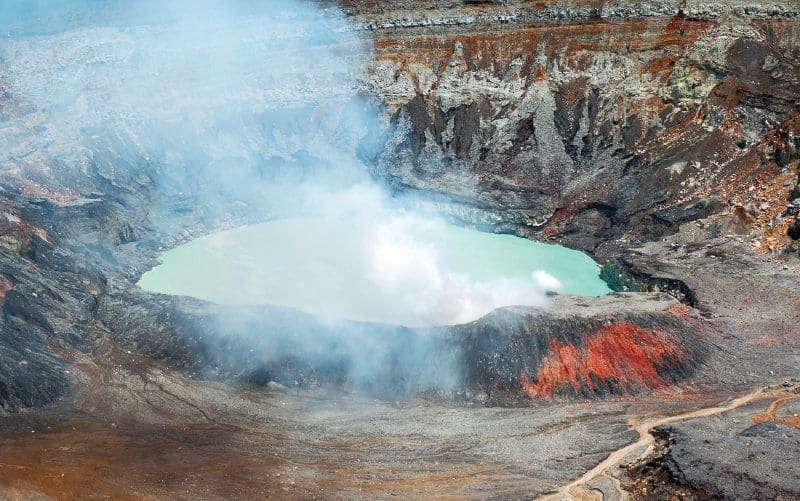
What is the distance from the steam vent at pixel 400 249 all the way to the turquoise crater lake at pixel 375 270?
20cm

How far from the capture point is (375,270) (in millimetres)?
35438

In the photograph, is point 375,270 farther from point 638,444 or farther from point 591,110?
point 591,110

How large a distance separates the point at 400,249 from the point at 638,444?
18224mm

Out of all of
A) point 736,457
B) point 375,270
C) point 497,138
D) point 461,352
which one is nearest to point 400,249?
point 375,270

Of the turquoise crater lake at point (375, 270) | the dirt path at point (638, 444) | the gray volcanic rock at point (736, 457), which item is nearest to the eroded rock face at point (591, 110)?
the turquoise crater lake at point (375, 270)

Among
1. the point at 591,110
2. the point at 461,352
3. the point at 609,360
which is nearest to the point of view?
the point at 609,360

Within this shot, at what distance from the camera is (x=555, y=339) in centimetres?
2633

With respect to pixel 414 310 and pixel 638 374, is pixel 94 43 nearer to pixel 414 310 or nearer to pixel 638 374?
pixel 414 310

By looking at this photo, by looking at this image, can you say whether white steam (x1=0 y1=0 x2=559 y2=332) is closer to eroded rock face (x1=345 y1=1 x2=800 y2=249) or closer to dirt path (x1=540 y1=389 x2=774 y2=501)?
eroded rock face (x1=345 y1=1 x2=800 y2=249)

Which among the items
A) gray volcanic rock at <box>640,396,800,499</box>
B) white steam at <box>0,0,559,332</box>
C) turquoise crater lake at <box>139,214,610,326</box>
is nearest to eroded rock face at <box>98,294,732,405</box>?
turquoise crater lake at <box>139,214,610,326</box>

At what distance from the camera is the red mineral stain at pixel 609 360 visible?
25.4 m

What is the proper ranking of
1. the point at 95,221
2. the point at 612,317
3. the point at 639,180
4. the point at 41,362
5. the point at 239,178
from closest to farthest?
the point at 41,362 < the point at 612,317 < the point at 95,221 < the point at 639,180 < the point at 239,178

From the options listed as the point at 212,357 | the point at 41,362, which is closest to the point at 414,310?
the point at 212,357

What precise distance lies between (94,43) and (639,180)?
117 feet
